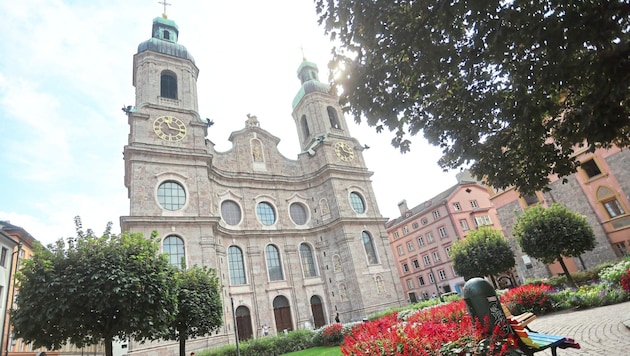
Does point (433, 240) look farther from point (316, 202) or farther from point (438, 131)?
point (438, 131)

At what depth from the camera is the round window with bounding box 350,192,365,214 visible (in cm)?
3288

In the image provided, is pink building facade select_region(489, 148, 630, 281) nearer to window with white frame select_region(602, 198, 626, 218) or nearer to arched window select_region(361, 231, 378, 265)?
window with white frame select_region(602, 198, 626, 218)

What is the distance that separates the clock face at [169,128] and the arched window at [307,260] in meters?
14.3

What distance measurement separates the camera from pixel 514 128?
21.5 feet

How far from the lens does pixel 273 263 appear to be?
2897 cm

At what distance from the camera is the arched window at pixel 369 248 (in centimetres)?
3081

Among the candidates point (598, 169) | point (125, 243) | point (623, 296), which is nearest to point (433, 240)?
point (598, 169)

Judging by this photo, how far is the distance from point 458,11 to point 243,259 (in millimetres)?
25586

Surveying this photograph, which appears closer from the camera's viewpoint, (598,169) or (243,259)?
(598,169)

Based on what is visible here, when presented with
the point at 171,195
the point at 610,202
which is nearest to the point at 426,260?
the point at 610,202

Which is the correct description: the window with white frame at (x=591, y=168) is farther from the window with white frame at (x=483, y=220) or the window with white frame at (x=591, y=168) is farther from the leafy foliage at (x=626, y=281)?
the window with white frame at (x=483, y=220)

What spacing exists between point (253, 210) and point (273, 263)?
501cm

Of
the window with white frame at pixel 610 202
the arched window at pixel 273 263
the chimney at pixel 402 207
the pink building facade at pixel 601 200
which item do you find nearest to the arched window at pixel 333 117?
the arched window at pixel 273 263

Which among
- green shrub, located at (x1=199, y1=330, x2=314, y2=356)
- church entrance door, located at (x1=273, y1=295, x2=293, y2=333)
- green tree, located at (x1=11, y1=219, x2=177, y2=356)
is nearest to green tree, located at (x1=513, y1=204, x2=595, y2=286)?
green shrub, located at (x1=199, y1=330, x2=314, y2=356)
